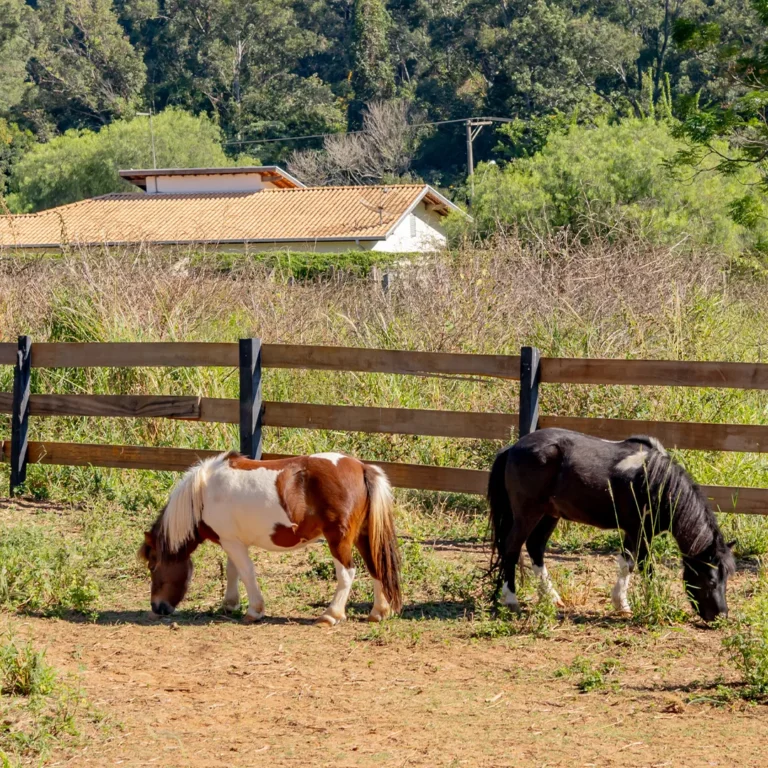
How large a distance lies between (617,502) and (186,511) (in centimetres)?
245

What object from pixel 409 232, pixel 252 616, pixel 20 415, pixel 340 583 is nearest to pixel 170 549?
pixel 252 616

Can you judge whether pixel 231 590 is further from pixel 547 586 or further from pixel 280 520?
pixel 547 586

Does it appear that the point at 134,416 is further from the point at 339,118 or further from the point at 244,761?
the point at 339,118

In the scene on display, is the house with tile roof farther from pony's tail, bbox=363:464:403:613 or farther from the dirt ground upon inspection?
the dirt ground

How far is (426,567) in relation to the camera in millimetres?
6598

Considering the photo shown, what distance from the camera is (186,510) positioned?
579 cm

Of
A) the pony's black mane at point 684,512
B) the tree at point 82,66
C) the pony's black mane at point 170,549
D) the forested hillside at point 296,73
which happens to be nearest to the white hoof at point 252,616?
the pony's black mane at point 170,549

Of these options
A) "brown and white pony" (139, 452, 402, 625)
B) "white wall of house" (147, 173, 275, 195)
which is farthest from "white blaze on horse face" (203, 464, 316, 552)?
"white wall of house" (147, 173, 275, 195)

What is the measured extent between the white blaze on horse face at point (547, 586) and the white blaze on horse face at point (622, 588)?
0.31 meters

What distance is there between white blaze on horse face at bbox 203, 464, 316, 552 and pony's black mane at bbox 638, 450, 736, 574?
2.00 meters

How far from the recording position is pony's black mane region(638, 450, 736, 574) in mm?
5578

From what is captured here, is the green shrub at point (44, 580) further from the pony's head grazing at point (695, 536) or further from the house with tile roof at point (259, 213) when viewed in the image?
the house with tile roof at point (259, 213)

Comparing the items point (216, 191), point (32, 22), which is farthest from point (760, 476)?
point (32, 22)

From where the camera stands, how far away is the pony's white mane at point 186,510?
19.0 feet
